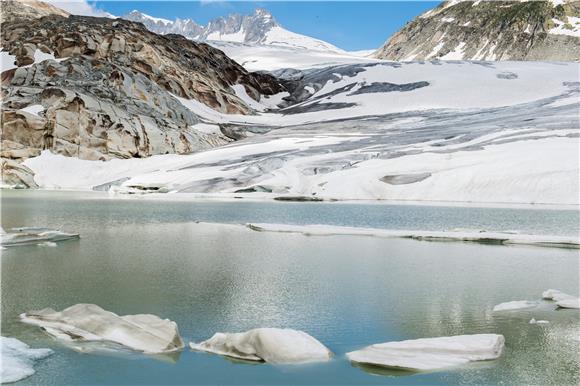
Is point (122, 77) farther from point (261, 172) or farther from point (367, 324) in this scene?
point (367, 324)

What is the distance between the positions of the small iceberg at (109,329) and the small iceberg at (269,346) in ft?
1.29

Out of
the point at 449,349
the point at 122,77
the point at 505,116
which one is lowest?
the point at 449,349

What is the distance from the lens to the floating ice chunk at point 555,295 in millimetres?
11383

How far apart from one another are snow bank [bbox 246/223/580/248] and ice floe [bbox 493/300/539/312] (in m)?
8.41

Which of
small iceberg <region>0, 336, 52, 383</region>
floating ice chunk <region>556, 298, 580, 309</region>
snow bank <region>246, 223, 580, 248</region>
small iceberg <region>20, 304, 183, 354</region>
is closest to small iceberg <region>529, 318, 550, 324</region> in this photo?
floating ice chunk <region>556, 298, 580, 309</region>

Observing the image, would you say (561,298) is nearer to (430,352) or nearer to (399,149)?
(430,352)

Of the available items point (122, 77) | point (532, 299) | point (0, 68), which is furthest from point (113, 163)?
point (532, 299)

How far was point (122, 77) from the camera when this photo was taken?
6406 cm

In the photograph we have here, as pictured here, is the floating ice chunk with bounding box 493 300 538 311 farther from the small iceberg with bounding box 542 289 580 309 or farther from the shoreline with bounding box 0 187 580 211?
the shoreline with bounding box 0 187 580 211

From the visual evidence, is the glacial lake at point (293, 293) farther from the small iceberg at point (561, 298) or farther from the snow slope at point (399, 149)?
the snow slope at point (399, 149)

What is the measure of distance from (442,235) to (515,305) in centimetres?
936

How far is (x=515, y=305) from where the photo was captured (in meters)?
11.0

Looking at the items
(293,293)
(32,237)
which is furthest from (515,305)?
(32,237)

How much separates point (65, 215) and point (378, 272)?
1622 centimetres
